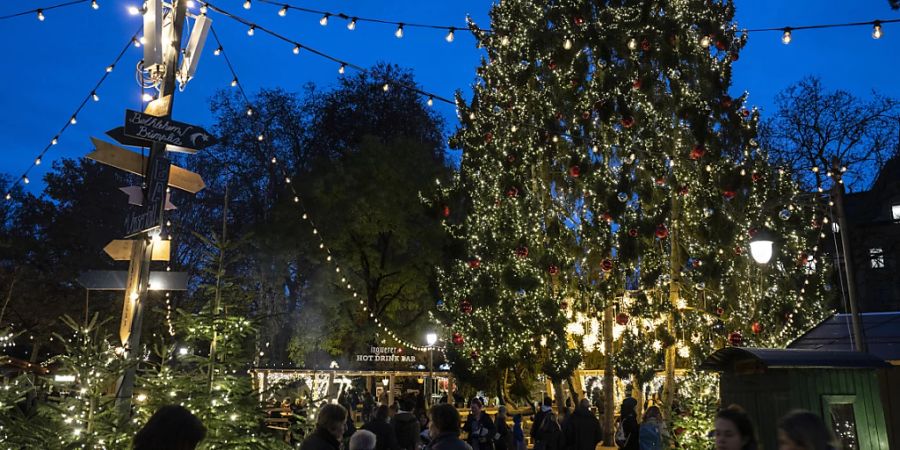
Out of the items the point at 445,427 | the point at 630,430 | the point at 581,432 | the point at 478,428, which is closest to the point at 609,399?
the point at 478,428

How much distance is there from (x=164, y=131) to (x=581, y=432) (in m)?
7.32

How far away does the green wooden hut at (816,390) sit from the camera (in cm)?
771

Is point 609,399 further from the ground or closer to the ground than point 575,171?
closer to the ground

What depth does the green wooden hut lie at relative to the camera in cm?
771

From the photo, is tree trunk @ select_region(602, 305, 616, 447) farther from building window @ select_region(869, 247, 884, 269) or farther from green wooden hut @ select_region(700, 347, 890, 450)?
building window @ select_region(869, 247, 884, 269)

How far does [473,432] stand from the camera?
39.5 ft

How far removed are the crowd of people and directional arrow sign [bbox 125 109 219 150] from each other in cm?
330

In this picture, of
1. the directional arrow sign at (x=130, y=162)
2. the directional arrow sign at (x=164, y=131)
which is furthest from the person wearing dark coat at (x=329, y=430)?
the directional arrow sign at (x=130, y=162)

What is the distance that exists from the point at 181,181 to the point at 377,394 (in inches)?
1012

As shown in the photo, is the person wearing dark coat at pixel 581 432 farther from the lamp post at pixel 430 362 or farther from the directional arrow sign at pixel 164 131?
the lamp post at pixel 430 362

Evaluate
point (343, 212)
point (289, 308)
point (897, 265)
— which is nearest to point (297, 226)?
point (343, 212)

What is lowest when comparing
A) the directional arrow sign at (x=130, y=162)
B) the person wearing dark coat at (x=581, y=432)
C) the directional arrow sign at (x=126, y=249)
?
the person wearing dark coat at (x=581, y=432)

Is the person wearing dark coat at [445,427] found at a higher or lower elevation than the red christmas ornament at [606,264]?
lower

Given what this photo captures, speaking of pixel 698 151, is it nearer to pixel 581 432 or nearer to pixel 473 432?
pixel 581 432
